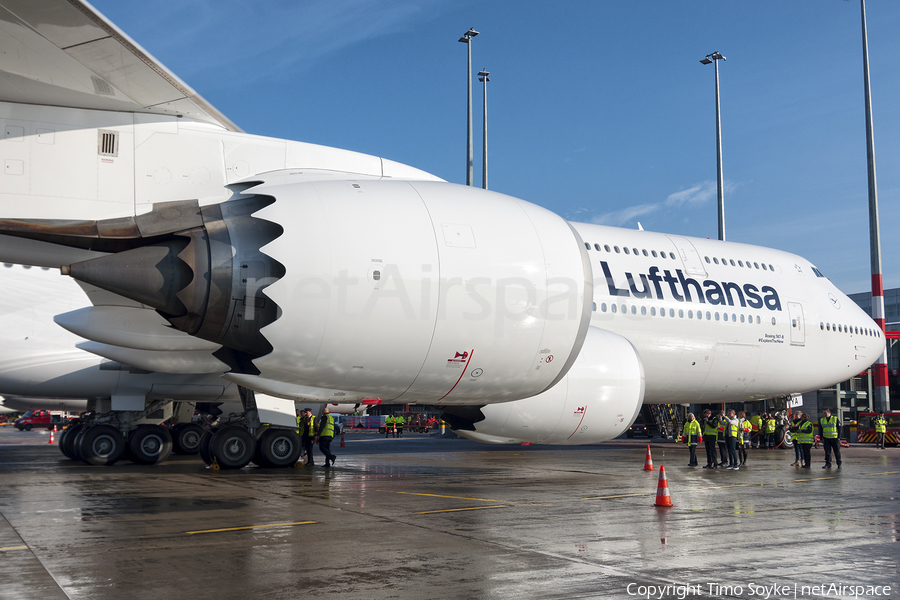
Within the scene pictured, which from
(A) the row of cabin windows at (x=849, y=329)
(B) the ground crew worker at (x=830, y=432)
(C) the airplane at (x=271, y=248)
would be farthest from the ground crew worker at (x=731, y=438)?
(C) the airplane at (x=271, y=248)

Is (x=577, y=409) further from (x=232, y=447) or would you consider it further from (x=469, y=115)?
(x=469, y=115)

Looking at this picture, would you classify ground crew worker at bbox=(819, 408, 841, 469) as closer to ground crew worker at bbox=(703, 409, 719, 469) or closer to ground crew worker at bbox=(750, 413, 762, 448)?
ground crew worker at bbox=(703, 409, 719, 469)

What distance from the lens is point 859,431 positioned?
35.2 m

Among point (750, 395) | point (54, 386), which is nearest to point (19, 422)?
point (54, 386)

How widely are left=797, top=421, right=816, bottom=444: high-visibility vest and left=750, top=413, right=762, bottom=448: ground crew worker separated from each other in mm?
9611

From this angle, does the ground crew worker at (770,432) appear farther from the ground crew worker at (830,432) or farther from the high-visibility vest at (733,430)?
the high-visibility vest at (733,430)

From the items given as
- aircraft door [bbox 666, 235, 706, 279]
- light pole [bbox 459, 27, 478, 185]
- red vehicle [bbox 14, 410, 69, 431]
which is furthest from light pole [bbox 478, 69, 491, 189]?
red vehicle [bbox 14, 410, 69, 431]

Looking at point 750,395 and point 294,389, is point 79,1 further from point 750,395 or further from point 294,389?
point 750,395

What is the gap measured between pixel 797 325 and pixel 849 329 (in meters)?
2.95

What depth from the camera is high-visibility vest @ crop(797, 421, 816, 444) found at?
1897cm

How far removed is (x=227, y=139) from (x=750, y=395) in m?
17.7

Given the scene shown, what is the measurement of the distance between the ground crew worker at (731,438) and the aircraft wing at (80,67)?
46.1ft

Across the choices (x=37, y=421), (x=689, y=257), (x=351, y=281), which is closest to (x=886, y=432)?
(x=689, y=257)

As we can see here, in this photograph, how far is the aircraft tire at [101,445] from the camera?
61.9ft
